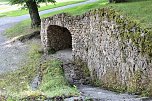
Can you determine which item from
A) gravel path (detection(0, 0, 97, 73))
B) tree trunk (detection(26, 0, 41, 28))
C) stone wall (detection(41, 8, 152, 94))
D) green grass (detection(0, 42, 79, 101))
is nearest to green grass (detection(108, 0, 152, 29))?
stone wall (detection(41, 8, 152, 94))

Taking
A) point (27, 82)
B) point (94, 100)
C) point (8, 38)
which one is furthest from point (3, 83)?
point (8, 38)

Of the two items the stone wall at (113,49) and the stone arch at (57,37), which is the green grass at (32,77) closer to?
the stone arch at (57,37)

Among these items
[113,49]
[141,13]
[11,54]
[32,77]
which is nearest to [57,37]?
[11,54]

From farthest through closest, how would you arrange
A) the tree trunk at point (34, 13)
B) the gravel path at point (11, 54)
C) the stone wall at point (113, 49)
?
the tree trunk at point (34, 13) → the gravel path at point (11, 54) → the stone wall at point (113, 49)

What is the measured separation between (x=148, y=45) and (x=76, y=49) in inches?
321

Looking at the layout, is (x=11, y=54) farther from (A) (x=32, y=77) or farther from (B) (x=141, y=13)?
(B) (x=141, y=13)

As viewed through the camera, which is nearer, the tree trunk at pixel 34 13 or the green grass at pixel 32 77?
the green grass at pixel 32 77

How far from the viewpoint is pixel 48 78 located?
15492 millimetres

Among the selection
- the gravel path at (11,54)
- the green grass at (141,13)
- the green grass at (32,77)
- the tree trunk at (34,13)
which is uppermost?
the green grass at (141,13)

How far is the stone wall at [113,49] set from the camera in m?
11.1

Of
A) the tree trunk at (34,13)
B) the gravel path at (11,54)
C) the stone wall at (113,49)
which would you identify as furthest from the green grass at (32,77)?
the tree trunk at (34,13)

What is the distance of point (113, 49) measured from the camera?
45.1 feet

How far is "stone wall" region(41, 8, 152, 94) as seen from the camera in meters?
11.1

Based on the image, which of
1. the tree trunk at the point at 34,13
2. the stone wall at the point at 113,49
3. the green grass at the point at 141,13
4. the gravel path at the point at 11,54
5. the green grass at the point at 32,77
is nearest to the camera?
the stone wall at the point at 113,49
